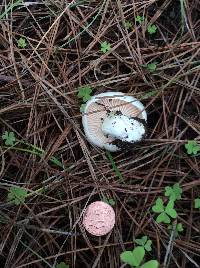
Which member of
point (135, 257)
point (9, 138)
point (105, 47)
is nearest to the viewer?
point (135, 257)

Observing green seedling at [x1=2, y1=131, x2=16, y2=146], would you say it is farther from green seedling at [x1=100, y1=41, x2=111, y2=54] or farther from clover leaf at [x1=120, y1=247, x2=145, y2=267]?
clover leaf at [x1=120, y1=247, x2=145, y2=267]

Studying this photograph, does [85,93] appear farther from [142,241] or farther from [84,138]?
[142,241]

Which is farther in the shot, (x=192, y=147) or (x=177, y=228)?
(x=192, y=147)

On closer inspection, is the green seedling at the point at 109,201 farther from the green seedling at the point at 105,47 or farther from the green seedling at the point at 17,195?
the green seedling at the point at 105,47

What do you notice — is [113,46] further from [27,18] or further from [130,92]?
[27,18]

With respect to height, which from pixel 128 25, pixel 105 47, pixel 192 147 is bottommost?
pixel 192 147

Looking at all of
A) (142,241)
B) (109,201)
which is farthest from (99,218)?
(142,241)
